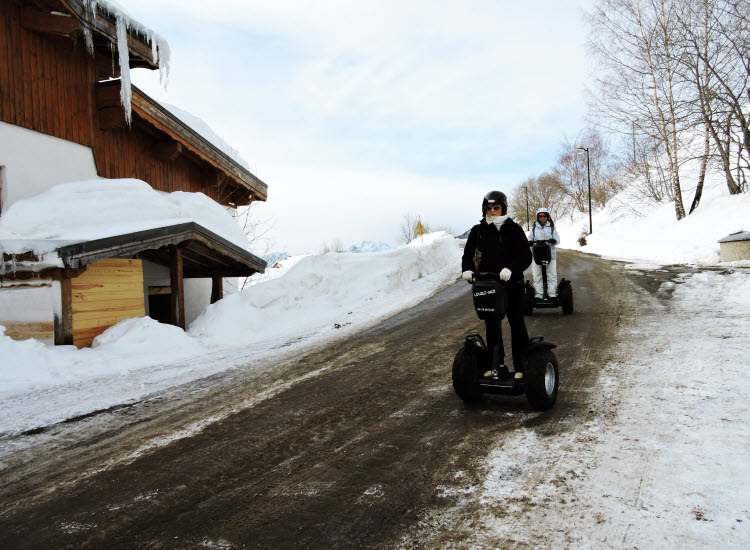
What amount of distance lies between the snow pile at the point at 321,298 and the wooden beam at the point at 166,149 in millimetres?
4165

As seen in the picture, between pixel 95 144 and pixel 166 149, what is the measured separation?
6.55 feet

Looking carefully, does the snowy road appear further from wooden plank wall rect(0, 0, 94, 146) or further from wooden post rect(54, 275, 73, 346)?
wooden plank wall rect(0, 0, 94, 146)

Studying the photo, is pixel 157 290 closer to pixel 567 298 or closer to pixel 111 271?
pixel 111 271

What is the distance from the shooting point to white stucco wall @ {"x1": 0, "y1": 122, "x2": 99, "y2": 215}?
9.45 m

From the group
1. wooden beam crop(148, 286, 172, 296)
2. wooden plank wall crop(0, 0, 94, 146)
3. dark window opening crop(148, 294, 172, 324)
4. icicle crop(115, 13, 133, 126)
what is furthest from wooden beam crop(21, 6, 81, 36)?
dark window opening crop(148, 294, 172, 324)

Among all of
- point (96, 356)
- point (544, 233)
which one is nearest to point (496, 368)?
point (544, 233)

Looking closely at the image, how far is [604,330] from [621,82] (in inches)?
913

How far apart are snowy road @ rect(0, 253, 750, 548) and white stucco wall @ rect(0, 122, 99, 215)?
6.65 m

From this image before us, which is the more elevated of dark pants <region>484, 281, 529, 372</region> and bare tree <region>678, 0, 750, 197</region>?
bare tree <region>678, 0, 750, 197</region>

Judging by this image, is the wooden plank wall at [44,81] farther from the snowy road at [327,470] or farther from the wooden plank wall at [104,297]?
the snowy road at [327,470]

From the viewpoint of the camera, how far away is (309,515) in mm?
2826

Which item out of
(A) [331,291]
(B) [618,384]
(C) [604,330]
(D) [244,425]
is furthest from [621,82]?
(D) [244,425]

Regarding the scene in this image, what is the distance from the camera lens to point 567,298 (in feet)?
30.1

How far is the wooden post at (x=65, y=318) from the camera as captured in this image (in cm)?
846
